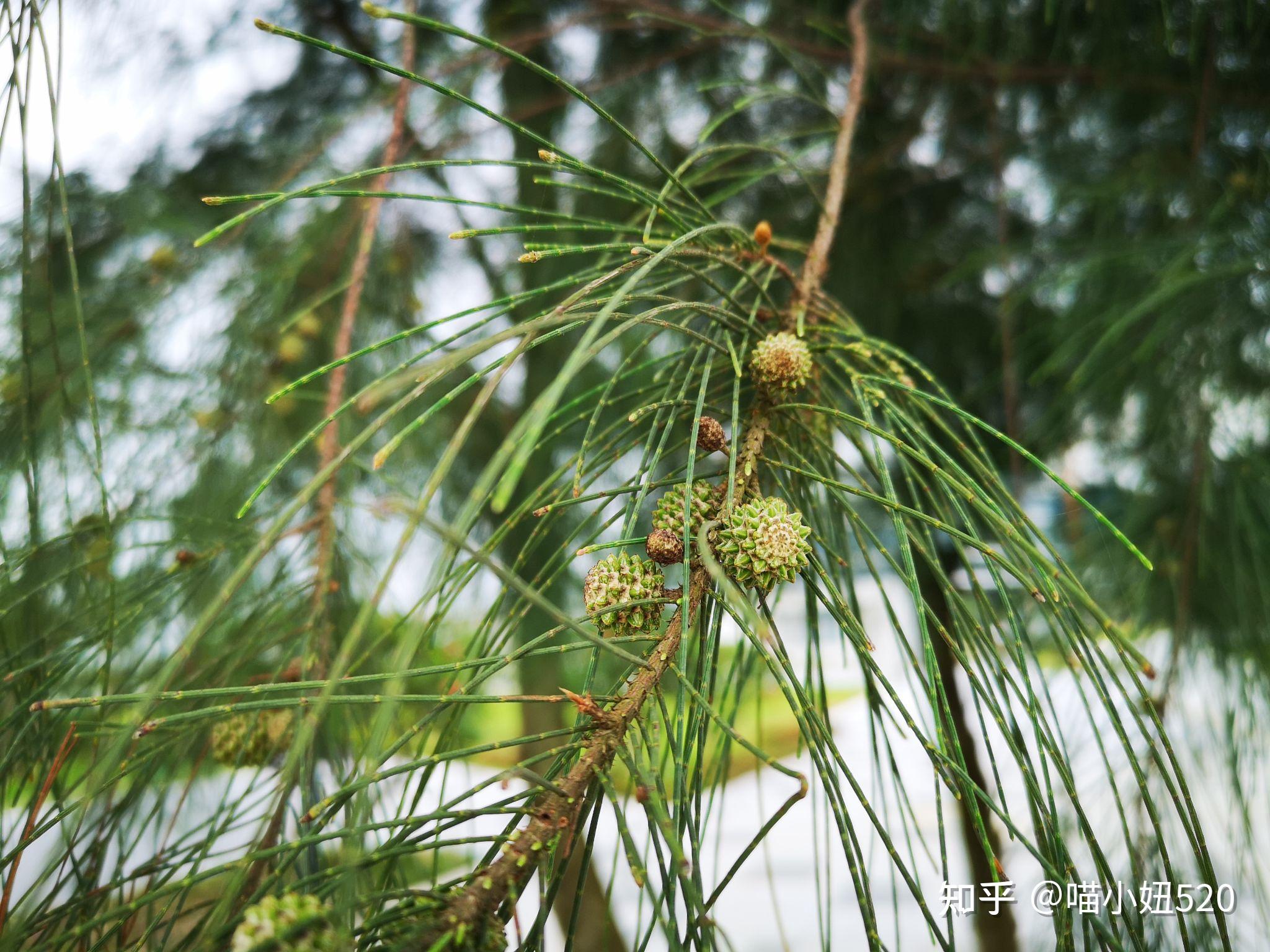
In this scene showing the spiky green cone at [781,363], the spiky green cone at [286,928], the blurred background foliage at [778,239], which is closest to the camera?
the spiky green cone at [286,928]

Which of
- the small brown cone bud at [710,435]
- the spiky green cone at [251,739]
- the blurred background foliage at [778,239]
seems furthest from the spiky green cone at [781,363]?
the spiky green cone at [251,739]

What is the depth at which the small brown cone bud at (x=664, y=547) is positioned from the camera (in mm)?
290

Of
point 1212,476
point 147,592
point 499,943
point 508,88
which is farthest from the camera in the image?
point 508,88

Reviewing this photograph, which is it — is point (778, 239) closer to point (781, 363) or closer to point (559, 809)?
point (781, 363)

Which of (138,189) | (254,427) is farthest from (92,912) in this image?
(138,189)

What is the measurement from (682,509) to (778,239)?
224 mm

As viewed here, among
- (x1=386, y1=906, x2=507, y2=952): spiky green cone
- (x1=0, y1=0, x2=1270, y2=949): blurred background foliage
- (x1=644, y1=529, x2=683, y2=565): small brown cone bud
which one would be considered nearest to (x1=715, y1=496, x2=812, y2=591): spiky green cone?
(x1=644, y1=529, x2=683, y2=565): small brown cone bud

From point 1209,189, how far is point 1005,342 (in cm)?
Answer: 21

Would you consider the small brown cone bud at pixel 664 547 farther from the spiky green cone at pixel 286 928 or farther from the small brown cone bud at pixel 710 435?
the spiky green cone at pixel 286 928

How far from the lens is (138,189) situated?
2.78 ft

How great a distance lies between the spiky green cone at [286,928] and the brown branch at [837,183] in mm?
290

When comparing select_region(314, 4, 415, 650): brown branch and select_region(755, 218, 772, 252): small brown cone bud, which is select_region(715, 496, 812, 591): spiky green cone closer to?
select_region(755, 218, 772, 252): small brown cone bud

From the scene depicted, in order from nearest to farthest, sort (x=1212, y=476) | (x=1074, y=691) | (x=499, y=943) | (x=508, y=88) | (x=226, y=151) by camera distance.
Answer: (x=499, y=943), (x=1212, y=476), (x=1074, y=691), (x=226, y=151), (x=508, y=88)

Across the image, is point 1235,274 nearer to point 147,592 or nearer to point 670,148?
point 670,148
